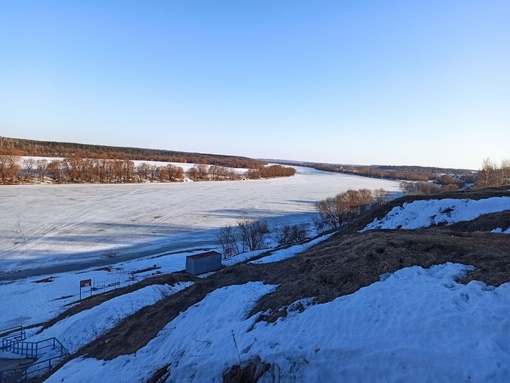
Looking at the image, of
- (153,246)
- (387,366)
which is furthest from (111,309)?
(153,246)

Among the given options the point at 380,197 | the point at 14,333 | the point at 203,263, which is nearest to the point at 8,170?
the point at 14,333

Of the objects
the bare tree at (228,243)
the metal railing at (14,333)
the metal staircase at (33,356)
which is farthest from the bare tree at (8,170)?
the metal staircase at (33,356)

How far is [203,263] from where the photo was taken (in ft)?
89.5

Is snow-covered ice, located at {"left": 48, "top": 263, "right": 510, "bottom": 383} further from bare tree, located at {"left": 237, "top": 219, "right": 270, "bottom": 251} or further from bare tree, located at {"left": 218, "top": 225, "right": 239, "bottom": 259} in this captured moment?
bare tree, located at {"left": 237, "top": 219, "right": 270, "bottom": 251}

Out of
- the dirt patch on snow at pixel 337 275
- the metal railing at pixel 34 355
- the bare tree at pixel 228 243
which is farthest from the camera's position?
the bare tree at pixel 228 243

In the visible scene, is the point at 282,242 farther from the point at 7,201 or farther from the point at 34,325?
the point at 7,201

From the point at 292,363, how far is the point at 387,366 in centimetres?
184

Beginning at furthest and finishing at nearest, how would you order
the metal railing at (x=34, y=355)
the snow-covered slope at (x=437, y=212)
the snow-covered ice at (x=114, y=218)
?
the snow-covered ice at (x=114, y=218), the snow-covered slope at (x=437, y=212), the metal railing at (x=34, y=355)

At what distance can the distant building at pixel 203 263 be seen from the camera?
26.9 m

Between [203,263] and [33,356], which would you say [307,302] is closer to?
[33,356]

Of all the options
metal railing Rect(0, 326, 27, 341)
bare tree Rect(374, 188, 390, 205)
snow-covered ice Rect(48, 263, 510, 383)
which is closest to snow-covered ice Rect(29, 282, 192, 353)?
metal railing Rect(0, 326, 27, 341)

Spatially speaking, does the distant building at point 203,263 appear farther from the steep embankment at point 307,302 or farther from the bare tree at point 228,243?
the steep embankment at point 307,302

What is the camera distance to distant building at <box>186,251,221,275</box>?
26.9m

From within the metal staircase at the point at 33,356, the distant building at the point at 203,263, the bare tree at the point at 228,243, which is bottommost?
the bare tree at the point at 228,243
